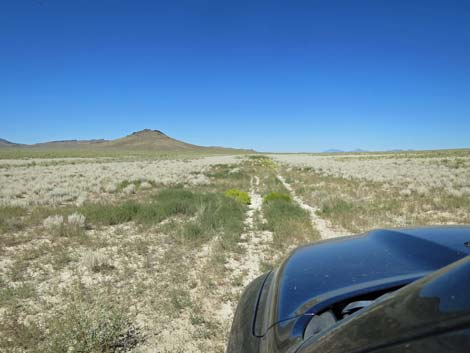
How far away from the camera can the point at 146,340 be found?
3373mm

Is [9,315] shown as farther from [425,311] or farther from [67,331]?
[425,311]

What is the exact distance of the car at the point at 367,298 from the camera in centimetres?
97

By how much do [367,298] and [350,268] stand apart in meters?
0.35

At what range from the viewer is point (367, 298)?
1778mm

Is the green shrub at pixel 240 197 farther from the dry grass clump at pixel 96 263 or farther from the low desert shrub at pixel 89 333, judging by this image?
the low desert shrub at pixel 89 333

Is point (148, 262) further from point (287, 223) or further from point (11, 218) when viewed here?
point (11, 218)

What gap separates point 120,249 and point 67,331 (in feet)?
10.6

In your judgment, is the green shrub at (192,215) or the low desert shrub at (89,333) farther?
the green shrub at (192,215)

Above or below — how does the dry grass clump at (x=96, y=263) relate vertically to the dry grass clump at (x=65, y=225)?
below

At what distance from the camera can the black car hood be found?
1.76 meters

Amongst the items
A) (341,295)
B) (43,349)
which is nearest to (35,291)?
(43,349)

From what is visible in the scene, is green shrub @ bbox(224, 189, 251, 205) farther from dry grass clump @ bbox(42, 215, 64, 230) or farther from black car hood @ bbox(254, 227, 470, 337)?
black car hood @ bbox(254, 227, 470, 337)

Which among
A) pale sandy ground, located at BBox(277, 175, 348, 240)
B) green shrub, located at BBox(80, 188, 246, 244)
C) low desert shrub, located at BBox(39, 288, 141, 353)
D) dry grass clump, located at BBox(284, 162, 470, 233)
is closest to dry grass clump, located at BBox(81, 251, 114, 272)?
low desert shrub, located at BBox(39, 288, 141, 353)

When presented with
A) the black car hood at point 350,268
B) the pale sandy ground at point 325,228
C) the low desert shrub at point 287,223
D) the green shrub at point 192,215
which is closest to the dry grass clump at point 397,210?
the pale sandy ground at point 325,228
